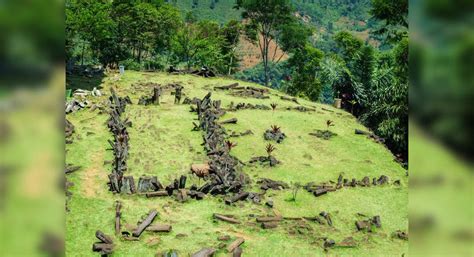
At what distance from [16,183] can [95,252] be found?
31.8ft

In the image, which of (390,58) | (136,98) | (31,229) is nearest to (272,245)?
(31,229)

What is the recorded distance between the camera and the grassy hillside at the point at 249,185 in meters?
11.5

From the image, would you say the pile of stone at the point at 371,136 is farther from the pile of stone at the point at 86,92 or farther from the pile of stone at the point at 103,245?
the pile of stone at the point at 103,245

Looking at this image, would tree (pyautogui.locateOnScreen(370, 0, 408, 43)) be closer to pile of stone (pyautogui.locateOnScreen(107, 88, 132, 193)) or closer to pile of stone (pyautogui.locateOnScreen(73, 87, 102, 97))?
pile of stone (pyautogui.locateOnScreen(107, 88, 132, 193))

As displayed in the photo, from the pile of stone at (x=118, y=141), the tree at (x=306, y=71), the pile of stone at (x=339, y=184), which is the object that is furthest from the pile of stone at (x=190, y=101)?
the tree at (x=306, y=71)

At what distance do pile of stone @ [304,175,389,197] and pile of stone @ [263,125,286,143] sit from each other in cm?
476

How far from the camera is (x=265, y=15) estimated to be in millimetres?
48500

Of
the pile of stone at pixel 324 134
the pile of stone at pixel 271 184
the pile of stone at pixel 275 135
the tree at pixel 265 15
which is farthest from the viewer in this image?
the tree at pixel 265 15

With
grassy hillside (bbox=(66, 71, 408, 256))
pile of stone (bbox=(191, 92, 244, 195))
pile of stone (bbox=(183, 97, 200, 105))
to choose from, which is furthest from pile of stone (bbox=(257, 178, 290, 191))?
pile of stone (bbox=(183, 97, 200, 105))

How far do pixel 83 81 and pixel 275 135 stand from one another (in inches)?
613

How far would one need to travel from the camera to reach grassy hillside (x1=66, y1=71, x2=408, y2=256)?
37.8 ft

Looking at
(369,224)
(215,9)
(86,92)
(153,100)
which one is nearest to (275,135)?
(153,100)

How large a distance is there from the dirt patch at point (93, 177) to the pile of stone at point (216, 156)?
11.0ft

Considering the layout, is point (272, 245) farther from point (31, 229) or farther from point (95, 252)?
point (31, 229)
